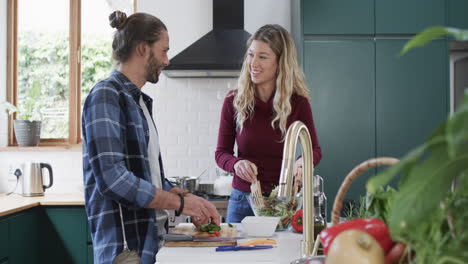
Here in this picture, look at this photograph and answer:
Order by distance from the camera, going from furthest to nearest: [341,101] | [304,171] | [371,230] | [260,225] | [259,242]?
[341,101] < [260,225] < [259,242] < [304,171] < [371,230]

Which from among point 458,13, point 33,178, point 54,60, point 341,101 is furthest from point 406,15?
point 33,178

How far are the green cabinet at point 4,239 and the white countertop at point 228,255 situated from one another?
1.97 m

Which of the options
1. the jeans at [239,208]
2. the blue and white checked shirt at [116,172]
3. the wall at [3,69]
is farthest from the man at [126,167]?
the wall at [3,69]

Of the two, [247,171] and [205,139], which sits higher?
[205,139]

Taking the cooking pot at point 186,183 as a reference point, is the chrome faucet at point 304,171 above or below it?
above

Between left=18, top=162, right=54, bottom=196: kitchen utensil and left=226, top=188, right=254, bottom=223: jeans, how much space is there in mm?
1996

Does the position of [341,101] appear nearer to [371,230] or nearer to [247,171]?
[247,171]

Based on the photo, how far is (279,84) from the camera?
2.69 m

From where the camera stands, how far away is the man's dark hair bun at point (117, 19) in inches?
87.2

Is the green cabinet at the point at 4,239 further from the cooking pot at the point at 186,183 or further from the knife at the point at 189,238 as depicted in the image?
the knife at the point at 189,238

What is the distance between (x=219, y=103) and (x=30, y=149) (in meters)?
1.56

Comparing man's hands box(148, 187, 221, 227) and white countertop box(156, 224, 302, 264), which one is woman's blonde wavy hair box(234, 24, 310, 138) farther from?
→ white countertop box(156, 224, 302, 264)

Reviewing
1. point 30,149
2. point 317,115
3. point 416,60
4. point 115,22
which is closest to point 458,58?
point 416,60

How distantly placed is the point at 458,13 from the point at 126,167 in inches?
114
